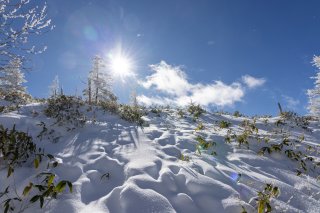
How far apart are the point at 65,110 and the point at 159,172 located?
536cm

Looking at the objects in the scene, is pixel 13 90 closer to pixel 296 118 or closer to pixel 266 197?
pixel 266 197

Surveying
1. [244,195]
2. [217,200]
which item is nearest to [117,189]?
[217,200]

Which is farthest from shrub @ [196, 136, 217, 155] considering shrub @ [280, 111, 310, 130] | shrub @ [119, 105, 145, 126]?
shrub @ [280, 111, 310, 130]

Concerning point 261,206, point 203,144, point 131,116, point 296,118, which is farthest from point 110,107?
point 296,118

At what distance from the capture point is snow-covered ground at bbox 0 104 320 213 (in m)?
3.78

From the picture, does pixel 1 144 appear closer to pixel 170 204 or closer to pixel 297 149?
pixel 170 204

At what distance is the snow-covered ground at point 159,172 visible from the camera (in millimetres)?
3779

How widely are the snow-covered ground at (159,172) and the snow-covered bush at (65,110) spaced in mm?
323

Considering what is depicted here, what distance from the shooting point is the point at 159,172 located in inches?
186

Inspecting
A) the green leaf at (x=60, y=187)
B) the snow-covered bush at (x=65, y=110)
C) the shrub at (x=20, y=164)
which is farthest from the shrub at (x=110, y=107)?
the green leaf at (x=60, y=187)

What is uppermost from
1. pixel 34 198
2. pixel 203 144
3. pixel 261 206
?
pixel 203 144

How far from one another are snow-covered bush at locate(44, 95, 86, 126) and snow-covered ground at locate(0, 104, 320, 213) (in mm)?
323

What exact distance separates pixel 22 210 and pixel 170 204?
2.09 meters

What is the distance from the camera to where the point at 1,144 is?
187 inches
